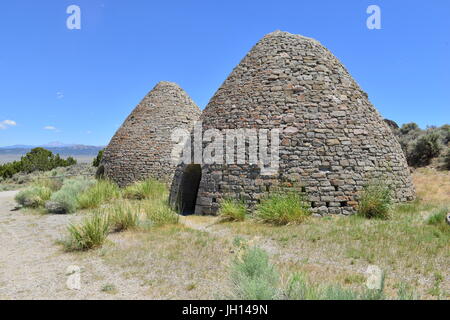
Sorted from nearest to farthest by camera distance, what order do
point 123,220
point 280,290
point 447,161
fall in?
point 280,290, point 123,220, point 447,161

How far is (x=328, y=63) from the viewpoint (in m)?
9.43

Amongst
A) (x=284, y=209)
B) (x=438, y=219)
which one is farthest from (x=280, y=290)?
(x=438, y=219)

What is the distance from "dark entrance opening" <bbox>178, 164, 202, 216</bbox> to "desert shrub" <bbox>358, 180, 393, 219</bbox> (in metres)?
5.23

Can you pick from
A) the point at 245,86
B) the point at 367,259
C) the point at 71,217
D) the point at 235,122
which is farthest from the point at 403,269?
the point at 71,217

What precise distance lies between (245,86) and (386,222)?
5.40 m

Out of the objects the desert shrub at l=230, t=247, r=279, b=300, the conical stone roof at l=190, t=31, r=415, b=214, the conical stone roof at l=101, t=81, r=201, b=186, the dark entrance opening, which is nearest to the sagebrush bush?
the desert shrub at l=230, t=247, r=279, b=300

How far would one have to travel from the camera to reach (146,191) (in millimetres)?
12281

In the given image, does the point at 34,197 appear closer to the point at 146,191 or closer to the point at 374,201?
the point at 146,191

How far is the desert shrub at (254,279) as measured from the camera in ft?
9.88

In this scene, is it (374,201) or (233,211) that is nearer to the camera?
(374,201)

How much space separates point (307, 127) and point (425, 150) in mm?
12793

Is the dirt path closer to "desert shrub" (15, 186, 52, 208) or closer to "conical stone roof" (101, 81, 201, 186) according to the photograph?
"desert shrub" (15, 186, 52, 208)

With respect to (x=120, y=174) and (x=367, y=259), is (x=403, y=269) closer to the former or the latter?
(x=367, y=259)
